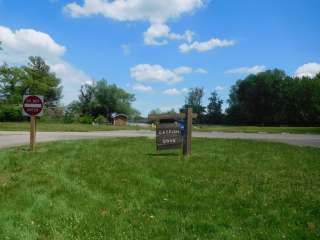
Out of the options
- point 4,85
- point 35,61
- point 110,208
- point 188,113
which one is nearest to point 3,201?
point 110,208

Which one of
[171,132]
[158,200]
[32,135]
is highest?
[171,132]

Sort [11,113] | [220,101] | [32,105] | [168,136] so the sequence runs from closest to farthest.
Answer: [168,136], [32,105], [11,113], [220,101]

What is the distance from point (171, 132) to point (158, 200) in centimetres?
693

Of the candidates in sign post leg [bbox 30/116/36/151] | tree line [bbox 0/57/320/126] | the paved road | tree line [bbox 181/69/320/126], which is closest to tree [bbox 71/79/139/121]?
tree line [bbox 0/57/320/126]

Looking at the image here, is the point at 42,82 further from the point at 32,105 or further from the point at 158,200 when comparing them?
the point at 158,200

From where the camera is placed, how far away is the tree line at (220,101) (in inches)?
3094

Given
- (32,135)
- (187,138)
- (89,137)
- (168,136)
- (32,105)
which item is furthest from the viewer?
(89,137)

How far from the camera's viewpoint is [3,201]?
5.89m

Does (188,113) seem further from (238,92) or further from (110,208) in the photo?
(238,92)

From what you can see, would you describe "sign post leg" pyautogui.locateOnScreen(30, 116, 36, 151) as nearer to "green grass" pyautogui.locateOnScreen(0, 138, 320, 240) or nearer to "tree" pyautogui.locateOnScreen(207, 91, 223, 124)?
"green grass" pyautogui.locateOnScreen(0, 138, 320, 240)

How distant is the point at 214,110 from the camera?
373 feet

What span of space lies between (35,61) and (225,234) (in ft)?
293

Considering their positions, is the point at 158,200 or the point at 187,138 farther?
the point at 187,138

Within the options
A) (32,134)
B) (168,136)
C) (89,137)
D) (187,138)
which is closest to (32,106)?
(32,134)
